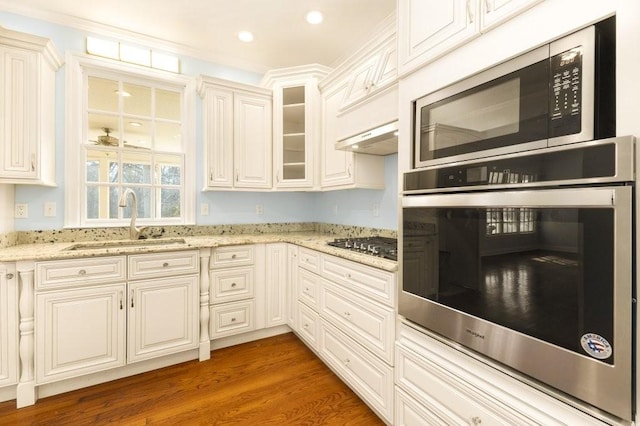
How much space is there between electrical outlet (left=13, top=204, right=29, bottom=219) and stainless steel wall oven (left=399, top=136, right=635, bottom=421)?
3.02 metres

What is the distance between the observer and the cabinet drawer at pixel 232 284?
2562 millimetres

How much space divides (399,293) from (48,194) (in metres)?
2.88

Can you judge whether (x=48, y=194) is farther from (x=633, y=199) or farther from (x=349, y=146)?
(x=633, y=199)

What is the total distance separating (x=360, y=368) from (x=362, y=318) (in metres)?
0.32

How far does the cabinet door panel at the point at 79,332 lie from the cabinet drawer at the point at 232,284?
26.0 inches

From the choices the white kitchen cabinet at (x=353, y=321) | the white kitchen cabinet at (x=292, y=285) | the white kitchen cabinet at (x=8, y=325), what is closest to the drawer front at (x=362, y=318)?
the white kitchen cabinet at (x=353, y=321)

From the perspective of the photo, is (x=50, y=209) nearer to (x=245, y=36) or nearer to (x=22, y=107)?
(x=22, y=107)

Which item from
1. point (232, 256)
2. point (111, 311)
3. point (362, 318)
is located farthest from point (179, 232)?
point (362, 318)

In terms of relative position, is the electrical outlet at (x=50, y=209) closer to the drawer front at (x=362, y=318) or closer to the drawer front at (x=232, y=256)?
the drawer front at (x=232, y=256)

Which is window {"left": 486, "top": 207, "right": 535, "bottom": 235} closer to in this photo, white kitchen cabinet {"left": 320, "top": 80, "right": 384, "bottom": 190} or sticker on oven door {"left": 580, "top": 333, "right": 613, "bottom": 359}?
sticker on oven door {"left": 580, "top": 333, "right": 613, "bottom": 359}

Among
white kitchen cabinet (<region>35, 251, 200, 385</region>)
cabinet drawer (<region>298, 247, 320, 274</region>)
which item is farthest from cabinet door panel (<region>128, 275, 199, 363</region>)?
cabinet drawer (<region>298, 247, 320, 274</region>)

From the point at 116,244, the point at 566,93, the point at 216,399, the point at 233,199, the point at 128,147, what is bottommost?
the point at 216,399

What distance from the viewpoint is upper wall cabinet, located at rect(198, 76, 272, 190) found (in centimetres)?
288

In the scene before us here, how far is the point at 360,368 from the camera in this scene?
72.6 inches
